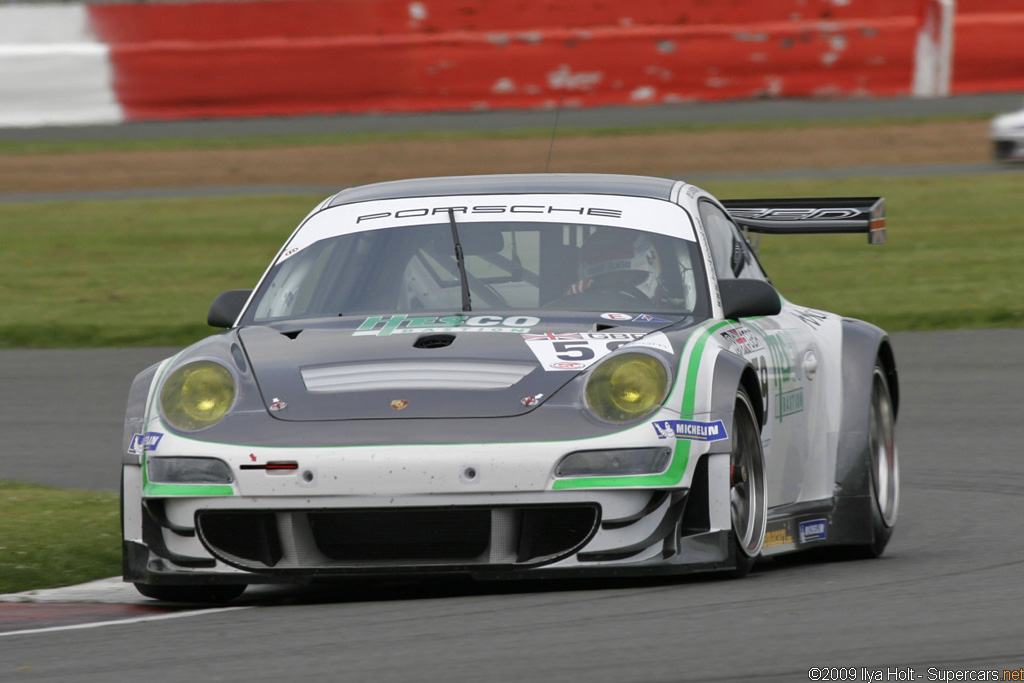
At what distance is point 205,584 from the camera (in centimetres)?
511


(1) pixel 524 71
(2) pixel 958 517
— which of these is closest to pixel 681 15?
(1) pixel 524 71

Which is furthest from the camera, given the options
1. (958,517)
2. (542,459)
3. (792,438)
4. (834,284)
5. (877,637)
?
(834,284)

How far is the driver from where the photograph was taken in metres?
5.92

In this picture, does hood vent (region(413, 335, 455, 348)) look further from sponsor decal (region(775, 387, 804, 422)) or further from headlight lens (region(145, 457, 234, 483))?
sponsor decal (region(775, 387, 804, 422))

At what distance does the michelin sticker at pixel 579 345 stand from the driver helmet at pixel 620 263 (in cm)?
56

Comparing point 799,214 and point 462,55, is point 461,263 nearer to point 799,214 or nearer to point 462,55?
point 799,214

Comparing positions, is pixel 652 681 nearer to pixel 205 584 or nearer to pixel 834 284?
pixel 205 584

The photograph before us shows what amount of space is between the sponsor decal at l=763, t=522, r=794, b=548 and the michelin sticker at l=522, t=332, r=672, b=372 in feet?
2.24

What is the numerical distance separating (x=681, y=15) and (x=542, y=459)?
2303cm

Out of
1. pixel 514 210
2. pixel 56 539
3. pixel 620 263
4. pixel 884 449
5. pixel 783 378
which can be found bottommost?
pixel 56 539

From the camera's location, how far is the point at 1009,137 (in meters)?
21.0

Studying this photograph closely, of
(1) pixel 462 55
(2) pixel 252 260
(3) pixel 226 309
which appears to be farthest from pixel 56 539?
(1) pixel 462 55

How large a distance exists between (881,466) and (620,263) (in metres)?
1.34

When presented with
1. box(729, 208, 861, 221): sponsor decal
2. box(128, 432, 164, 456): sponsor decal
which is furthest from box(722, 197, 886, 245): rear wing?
box(128, 432, 164, 456): sponsor decal
